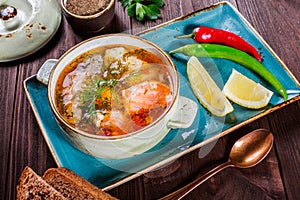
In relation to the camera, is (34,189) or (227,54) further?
(227,54)

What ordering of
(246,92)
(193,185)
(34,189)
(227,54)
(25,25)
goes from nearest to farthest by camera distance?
(34,189)
(193,185)
(246,92)
(227,54)
(25,25)

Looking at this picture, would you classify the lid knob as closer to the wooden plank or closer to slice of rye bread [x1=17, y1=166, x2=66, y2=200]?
the wooden plank

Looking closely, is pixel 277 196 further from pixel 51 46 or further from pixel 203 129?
pixel 51 46

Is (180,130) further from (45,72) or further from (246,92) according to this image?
(45,72)

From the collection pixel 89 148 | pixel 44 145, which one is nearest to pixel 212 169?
pixel 89 148

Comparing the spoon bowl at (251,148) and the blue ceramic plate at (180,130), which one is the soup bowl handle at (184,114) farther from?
the spoon bowl at (251,148)

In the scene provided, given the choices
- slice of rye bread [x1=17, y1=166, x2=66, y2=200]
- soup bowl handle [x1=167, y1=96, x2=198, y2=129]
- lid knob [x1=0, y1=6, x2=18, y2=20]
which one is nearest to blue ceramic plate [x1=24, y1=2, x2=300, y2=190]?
soup bowl handle [x1=167, y1=96, x2=198, y2=129]

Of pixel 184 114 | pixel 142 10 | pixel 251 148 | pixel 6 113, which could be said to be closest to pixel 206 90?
pixel 184 114
